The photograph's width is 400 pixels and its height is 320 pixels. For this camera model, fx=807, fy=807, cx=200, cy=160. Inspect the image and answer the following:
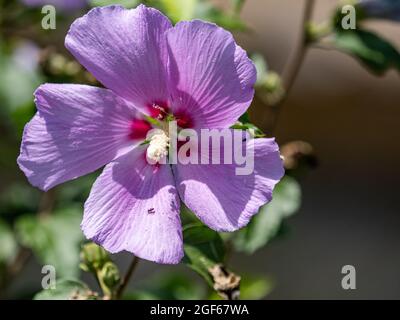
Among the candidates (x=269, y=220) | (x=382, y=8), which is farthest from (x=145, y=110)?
(x=382, y=8)

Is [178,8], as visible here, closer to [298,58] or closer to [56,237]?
[298,58]

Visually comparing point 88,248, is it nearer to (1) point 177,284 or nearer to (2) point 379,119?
(1) point 177,284

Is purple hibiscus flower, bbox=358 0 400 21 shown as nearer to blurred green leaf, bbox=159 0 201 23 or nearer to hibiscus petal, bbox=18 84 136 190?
blurred green leaf, bbox=159 0 201 23

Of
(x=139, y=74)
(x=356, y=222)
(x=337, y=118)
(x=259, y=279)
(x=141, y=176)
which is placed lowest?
(x=356, y=222)

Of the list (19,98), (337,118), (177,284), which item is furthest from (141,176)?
(337,118)

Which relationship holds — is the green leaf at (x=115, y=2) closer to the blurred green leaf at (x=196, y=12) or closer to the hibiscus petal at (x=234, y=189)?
the blurred green leaf at (x=196, y=12)

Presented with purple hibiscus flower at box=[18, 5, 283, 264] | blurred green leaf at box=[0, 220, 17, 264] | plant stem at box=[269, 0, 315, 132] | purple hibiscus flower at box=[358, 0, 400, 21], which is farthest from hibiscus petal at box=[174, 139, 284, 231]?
blurred green leaf at box=[0, 220, 17, 264]
